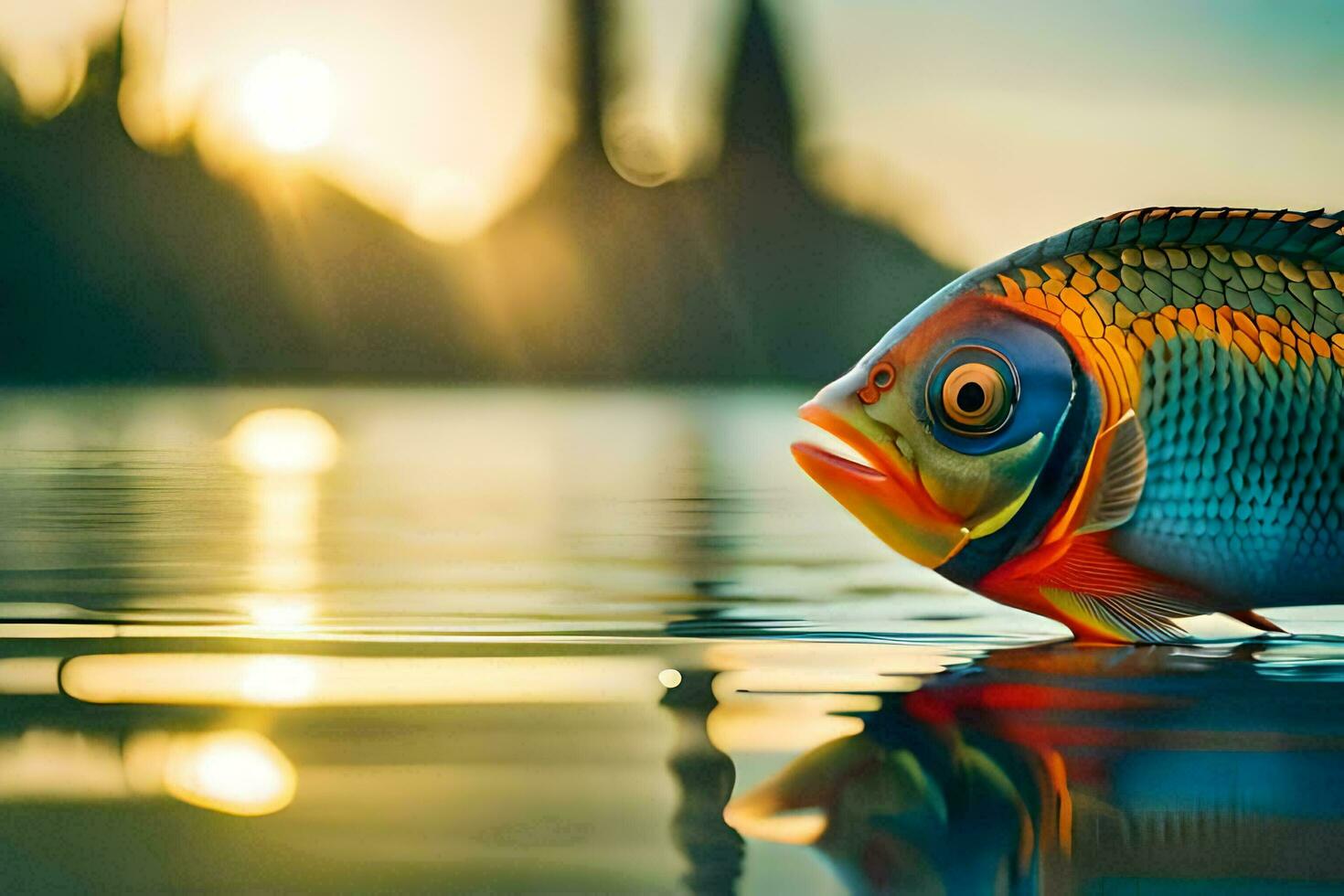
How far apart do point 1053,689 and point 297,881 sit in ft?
3.82

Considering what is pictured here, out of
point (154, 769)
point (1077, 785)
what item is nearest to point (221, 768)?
point (154, 769)

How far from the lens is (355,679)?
2209 mm

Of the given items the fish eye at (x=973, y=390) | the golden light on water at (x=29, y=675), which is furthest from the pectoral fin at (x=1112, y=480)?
the golden light on water at (x=29, y=675)

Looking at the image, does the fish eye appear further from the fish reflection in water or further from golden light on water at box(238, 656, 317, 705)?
golden light on water at box(238, 656, 317, 705)

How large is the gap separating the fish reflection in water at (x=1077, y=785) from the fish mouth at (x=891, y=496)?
0.19 meters

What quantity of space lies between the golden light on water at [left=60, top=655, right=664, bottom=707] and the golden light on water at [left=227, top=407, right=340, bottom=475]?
445 centimetres

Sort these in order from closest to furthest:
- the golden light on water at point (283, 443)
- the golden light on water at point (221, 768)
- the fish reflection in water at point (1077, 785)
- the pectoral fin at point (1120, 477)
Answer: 1. the fish reflection in water at point (1077, 785)
2. the golden light on water at point (221, 768)
3. the pectoral fin at point (1120, 477)
4. the golden light on water at point (283, 443)

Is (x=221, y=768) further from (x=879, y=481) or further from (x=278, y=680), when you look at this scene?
(x=879, y=481)

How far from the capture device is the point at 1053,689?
218 cm

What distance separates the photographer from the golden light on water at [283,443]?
282 inches

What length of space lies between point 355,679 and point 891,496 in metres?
0.80

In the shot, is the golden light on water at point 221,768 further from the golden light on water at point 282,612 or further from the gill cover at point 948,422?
the gill cover at point 948,422

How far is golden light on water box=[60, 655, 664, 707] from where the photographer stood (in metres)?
2.10

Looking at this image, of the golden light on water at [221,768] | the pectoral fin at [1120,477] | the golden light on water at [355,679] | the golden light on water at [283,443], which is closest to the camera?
the golden light on water at [221,768]
